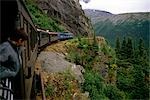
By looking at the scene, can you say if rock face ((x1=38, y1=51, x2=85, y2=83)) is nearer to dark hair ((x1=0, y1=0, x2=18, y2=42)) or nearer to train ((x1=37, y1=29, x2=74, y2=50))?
train ((x1=37, y1=29, x2=74, y2=50))

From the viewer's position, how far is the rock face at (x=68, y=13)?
119 ft

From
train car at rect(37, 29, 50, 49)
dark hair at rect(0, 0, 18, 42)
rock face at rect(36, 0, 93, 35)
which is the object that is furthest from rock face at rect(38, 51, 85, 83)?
rock face at rect(36, 0, 93, 35)

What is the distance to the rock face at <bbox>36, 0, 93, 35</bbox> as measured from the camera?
36.4 metres

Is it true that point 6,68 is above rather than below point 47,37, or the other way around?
above

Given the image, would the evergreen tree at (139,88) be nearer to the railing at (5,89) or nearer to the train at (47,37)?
the train at (47,37)

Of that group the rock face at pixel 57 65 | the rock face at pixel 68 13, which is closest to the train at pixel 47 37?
the rock face at pixel 57 65

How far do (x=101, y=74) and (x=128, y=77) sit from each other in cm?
419

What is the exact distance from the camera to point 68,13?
3819 centimetres

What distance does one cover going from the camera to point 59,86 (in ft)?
44.8

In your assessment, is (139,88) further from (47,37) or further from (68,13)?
(68,13)

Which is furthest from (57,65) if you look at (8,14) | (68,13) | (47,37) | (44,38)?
(68,13)

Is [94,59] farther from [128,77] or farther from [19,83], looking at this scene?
[19,83]

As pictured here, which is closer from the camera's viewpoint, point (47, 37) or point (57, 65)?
point (57, 65)

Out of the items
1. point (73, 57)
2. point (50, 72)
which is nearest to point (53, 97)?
point (50, 72)
